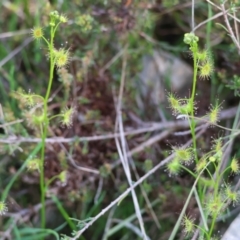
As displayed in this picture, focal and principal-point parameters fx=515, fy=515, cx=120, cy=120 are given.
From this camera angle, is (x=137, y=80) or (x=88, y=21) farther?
(x=137, y=80)

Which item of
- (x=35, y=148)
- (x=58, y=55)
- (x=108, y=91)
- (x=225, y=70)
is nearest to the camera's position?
(x=58, y=55)

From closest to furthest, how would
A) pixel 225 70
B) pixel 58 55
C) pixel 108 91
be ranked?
pixel 58 55 < pixel 225 70 < pixel 108 91

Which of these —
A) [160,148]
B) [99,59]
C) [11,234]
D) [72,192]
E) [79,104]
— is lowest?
[11,234]

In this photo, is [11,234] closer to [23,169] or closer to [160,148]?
[23,169]

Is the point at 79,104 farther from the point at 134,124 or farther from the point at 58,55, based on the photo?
the point at 58,55

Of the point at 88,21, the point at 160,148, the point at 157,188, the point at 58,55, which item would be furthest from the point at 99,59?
the point at 58,55

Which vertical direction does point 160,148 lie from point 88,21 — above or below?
below

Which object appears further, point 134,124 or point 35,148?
point 134,124

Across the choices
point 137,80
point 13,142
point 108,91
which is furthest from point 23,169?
point 137,80

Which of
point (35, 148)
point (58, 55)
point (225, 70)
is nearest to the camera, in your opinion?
point (58, 55)
